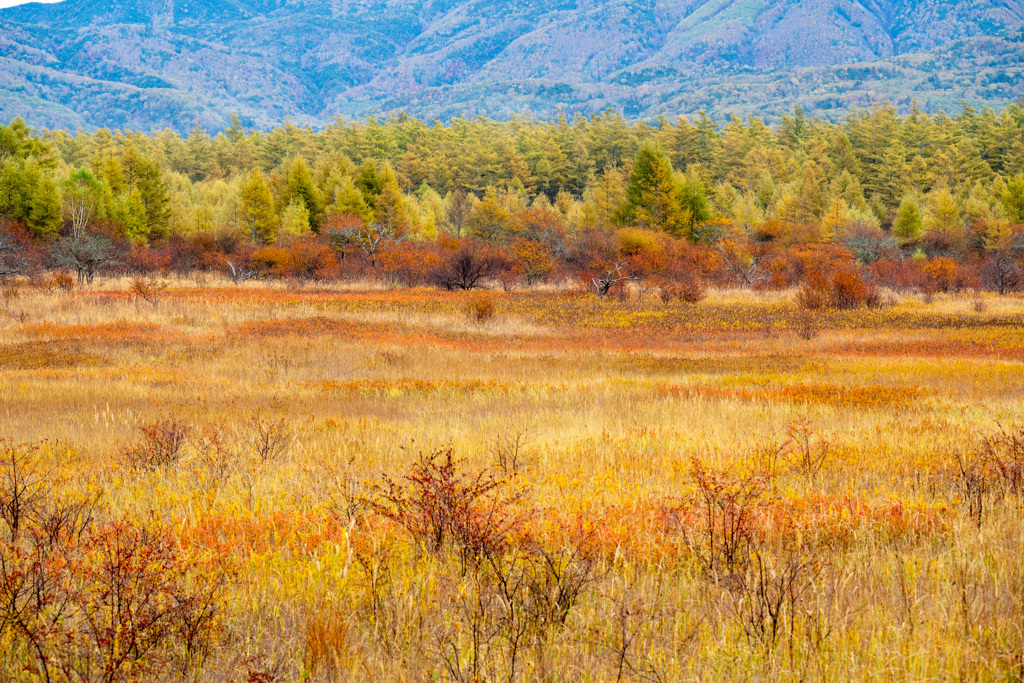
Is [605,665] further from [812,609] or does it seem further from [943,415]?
[943,415]

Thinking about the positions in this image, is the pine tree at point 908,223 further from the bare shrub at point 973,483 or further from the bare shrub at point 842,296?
the bare shrub at point 973,483

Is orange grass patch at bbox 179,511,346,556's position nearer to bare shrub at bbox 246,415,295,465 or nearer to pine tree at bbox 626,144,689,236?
bare shrub at bbox 246,415,295,465

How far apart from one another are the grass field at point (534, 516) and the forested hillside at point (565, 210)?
2642cm

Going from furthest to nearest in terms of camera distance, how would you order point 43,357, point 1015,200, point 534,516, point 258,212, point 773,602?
point 1015,200, point 258,212, point 43,357, point 534,516, point 773,602

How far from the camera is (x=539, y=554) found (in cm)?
455

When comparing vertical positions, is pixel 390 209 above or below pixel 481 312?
above

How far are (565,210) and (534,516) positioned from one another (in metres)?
74.7

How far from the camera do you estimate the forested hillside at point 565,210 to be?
49156mm

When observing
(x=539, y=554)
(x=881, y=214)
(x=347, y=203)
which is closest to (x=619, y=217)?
(x=347, y=203)

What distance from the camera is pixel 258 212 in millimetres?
61906

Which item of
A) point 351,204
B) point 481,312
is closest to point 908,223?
point 351,204

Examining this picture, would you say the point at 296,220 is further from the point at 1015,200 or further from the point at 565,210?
the point at 1015,200

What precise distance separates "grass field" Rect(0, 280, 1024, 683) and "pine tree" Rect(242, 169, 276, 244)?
47443mm

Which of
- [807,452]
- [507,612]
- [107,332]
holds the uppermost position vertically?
[107,332]
